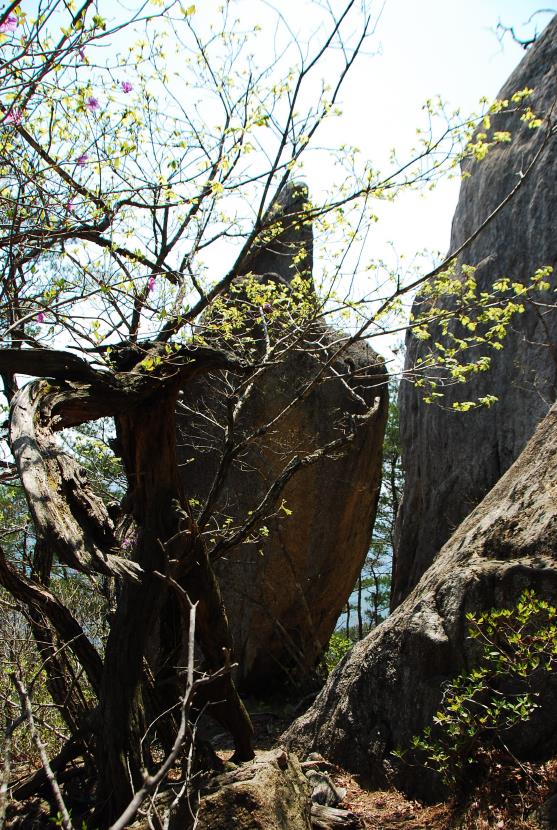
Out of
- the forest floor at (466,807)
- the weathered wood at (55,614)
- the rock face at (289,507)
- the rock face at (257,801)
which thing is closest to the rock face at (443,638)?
the forest floor at (466,807)

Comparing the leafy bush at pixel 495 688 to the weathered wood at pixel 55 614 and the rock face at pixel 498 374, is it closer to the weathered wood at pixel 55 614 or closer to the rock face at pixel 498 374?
the weathered wood at pixel 55 614

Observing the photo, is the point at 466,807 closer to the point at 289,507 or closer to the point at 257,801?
the point at 257,801

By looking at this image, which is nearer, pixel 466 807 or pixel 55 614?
pixel 466 807

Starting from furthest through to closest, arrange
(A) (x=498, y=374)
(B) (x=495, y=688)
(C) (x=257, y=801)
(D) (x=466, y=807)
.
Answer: (A) (x=498, y=374) → (B) (x=495, y=688) → (D) (x=466, y=807) → (C) (x=257, y=801)

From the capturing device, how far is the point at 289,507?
9.59m

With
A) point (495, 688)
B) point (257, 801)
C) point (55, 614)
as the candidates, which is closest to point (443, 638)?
point (495, 688)

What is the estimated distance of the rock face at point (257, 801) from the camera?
12.0 feet

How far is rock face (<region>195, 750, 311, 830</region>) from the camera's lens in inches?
144

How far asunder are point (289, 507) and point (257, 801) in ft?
19.4

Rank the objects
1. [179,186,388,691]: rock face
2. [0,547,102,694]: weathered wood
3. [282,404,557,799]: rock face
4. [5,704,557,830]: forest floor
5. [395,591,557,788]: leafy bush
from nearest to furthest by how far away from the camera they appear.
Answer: [5,704,557,830]: forest floor → [395,591,557,788]: leafy bush → [282,404,557,799]: rock face → [0,547,102,694]: weathered wood → [179,186,388,691]: rock face

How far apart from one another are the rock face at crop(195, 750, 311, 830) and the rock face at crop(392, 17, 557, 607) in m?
6.92

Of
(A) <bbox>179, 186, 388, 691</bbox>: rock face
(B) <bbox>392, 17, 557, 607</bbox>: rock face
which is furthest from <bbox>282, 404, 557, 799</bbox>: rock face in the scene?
(B) <bbox>392, 17, 557, 607</bbox>: rock face

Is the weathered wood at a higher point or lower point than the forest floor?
higher

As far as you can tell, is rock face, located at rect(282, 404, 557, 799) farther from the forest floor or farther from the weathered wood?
the weathered wood
